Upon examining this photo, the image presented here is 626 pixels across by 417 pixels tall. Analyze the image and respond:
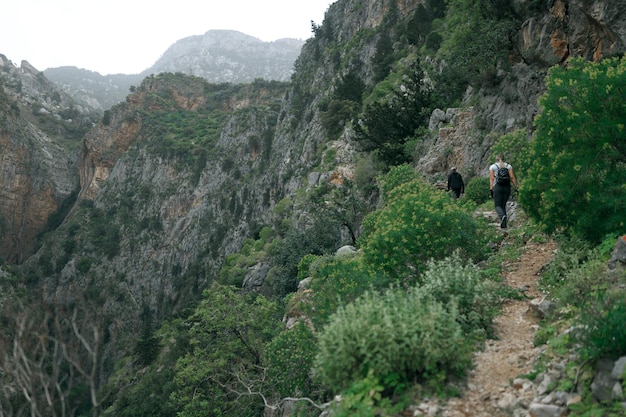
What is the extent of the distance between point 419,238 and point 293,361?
482cm

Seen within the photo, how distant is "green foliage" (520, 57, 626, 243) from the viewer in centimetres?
697

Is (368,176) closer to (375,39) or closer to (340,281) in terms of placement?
(340,281)

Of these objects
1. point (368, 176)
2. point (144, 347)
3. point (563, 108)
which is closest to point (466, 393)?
point (563, 108)

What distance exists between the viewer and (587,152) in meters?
7.16

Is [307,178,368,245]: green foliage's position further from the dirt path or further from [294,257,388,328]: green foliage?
the dirt path

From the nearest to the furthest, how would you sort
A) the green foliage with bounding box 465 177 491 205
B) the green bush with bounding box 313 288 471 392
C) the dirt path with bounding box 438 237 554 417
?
the dirt path with bounding box 438 237 554 417 < the green bush with bounding box 313 288 471 392 < the green foliage with bounding box 465 177 491 205

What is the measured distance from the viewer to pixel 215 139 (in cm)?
7675

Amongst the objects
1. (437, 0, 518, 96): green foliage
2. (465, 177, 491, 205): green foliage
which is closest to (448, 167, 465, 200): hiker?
(465, 177, 491, 205): green foliage

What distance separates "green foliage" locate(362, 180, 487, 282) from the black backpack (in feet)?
7.63

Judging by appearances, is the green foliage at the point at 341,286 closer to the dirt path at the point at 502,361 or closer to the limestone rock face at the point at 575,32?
the dirt path at the point at 502,361

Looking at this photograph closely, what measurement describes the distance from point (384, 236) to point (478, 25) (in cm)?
1455

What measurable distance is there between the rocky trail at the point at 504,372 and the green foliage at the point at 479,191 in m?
6.99

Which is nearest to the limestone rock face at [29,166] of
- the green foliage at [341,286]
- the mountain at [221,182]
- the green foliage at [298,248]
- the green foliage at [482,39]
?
the mountain at [221,182]

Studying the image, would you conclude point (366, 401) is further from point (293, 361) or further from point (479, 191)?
point (479, 191)
